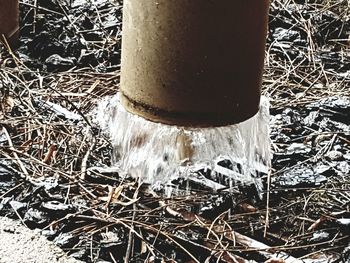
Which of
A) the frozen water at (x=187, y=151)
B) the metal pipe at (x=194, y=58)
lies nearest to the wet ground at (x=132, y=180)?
the frozen water at (x=187, y=151)

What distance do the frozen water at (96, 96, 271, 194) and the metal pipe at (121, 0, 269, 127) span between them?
0.38ft

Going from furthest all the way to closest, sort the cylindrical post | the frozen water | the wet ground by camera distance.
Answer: the cylindrical post
the frozen water
the wet ground

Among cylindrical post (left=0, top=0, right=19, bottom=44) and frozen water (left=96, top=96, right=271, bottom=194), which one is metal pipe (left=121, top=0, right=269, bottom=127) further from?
cylindrical post (left=0, top=0, right=19, bottom=44)

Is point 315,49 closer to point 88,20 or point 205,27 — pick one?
point 88,20

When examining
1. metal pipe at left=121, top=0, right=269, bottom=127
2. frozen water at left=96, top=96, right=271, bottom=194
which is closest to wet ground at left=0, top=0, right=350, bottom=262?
frozen water at left=96, top=96, right=271, bottom=194

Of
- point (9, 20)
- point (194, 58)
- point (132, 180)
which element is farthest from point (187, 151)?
point (9, 20)

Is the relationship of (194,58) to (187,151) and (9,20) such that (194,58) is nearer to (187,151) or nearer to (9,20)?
(187,151)

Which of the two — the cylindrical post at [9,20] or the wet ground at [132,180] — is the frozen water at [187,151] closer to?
the wet ground at [132,180]

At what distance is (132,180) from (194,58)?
17.5 inches

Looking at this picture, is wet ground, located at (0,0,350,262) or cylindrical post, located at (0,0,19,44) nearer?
wet ground, located at (0,0,350,262)

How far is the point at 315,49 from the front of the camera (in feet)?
11.5

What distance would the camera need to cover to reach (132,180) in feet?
8.01

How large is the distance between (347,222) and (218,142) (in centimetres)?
Result: 50

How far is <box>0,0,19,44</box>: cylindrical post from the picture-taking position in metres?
3.09
